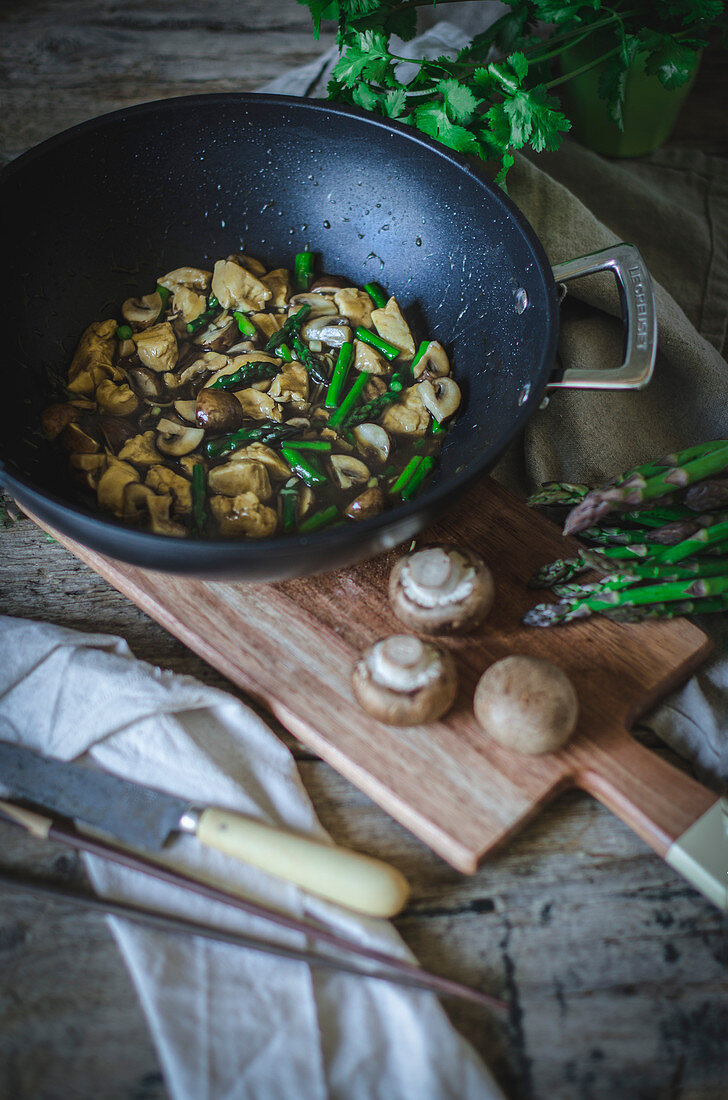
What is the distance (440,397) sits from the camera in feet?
6.64

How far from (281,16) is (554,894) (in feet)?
11.5

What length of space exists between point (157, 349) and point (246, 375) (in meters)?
0.25

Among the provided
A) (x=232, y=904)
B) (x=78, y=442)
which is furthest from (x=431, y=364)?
(x=232, y=904)

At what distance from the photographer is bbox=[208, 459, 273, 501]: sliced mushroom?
1.86 meters

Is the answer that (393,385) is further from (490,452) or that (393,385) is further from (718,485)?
(718,485)

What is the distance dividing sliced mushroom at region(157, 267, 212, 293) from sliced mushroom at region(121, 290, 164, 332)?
5 cm

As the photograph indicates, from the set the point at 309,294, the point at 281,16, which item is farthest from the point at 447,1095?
the point at 281,16

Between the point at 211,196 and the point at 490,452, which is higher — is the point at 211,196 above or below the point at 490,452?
above

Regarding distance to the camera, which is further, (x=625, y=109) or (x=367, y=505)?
(x=625, y=109)

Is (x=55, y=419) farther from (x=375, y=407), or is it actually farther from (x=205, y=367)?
(x=375, y=407)

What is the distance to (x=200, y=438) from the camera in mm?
1997

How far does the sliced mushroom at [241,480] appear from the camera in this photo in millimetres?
1863

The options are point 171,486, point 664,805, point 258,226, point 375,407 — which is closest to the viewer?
point 664,805

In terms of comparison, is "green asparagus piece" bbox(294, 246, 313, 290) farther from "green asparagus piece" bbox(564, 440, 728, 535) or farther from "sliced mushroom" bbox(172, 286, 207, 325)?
"green asparagus piece" bbox(564, 440, 728, 535)
